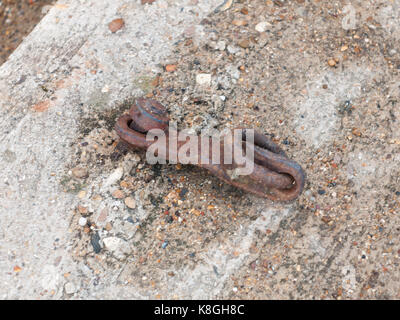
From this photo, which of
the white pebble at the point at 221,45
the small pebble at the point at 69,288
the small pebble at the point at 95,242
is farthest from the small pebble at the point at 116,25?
the small pebble at the point at 69,288

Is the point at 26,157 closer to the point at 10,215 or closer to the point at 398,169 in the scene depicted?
the point at 10,215

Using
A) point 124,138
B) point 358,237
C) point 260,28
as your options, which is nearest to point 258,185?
point 358,237

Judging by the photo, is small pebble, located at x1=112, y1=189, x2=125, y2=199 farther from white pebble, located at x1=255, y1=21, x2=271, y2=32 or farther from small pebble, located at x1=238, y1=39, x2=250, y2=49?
white pebble, located at x1=255, y1=21, x2=271, y2=32

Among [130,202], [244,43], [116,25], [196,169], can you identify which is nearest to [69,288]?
[130,202]

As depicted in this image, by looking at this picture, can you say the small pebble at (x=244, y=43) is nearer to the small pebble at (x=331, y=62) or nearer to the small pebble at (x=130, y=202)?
the small pebble at (x=331, y=62)

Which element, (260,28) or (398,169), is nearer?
(398,169)

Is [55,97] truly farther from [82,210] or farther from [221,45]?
[221,45]

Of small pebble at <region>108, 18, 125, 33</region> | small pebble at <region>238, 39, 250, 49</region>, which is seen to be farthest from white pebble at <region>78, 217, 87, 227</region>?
small pebble at <region>238, 39, 250, 49</region>
